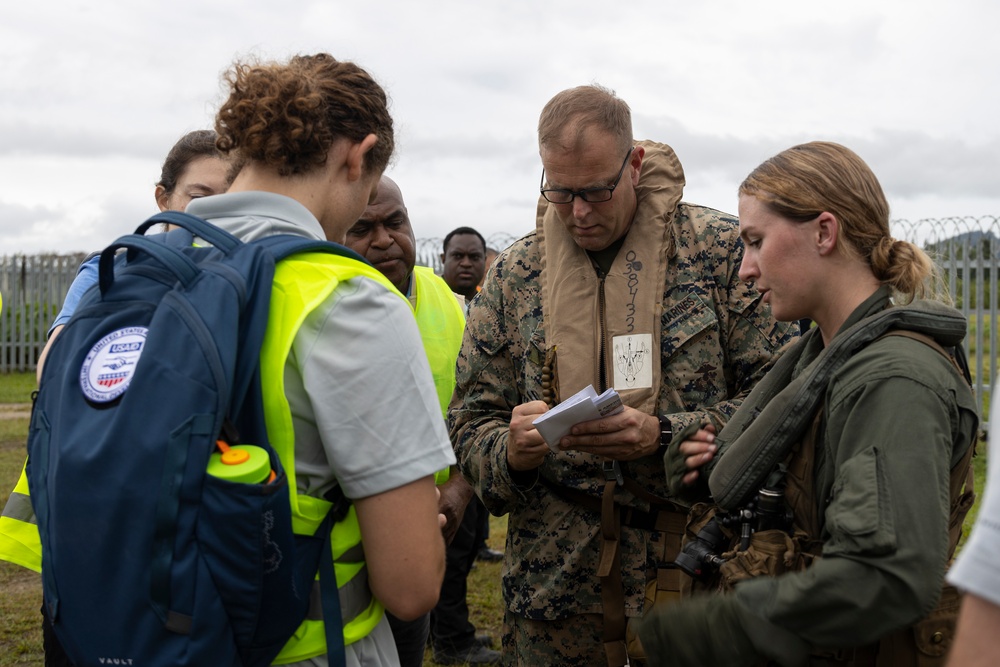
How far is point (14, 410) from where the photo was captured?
15.8 meters

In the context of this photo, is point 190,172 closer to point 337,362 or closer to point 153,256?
point 153,256

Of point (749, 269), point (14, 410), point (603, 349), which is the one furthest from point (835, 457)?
point (14, 410)

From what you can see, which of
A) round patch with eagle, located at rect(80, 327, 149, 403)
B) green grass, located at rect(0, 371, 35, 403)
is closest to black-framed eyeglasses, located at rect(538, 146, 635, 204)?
round patch with eagle, located at rect(80, 327, 149, 403)

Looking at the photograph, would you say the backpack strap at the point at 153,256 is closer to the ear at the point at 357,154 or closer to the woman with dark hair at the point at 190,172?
the ear at the point at 357,154

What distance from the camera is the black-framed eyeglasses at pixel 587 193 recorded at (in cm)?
314

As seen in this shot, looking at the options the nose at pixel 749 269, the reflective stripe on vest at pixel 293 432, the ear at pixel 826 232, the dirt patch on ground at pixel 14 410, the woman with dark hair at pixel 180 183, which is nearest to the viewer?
the reflective stripe on vest at pixel 293 432

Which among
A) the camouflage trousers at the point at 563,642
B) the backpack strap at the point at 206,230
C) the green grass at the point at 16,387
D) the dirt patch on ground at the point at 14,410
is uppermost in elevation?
the backpack strap at the point at 206,230

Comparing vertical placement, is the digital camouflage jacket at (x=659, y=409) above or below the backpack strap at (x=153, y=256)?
below

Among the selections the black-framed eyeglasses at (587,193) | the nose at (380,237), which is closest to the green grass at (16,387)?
the nose at (380,237)

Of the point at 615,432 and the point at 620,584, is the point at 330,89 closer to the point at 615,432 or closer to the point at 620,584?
the point at 615,432

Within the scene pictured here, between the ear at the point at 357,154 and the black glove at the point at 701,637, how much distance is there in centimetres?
113

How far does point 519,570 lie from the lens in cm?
324

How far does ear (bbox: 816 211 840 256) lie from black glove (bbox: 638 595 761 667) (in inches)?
34.9

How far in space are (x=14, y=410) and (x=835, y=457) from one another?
643 inches
